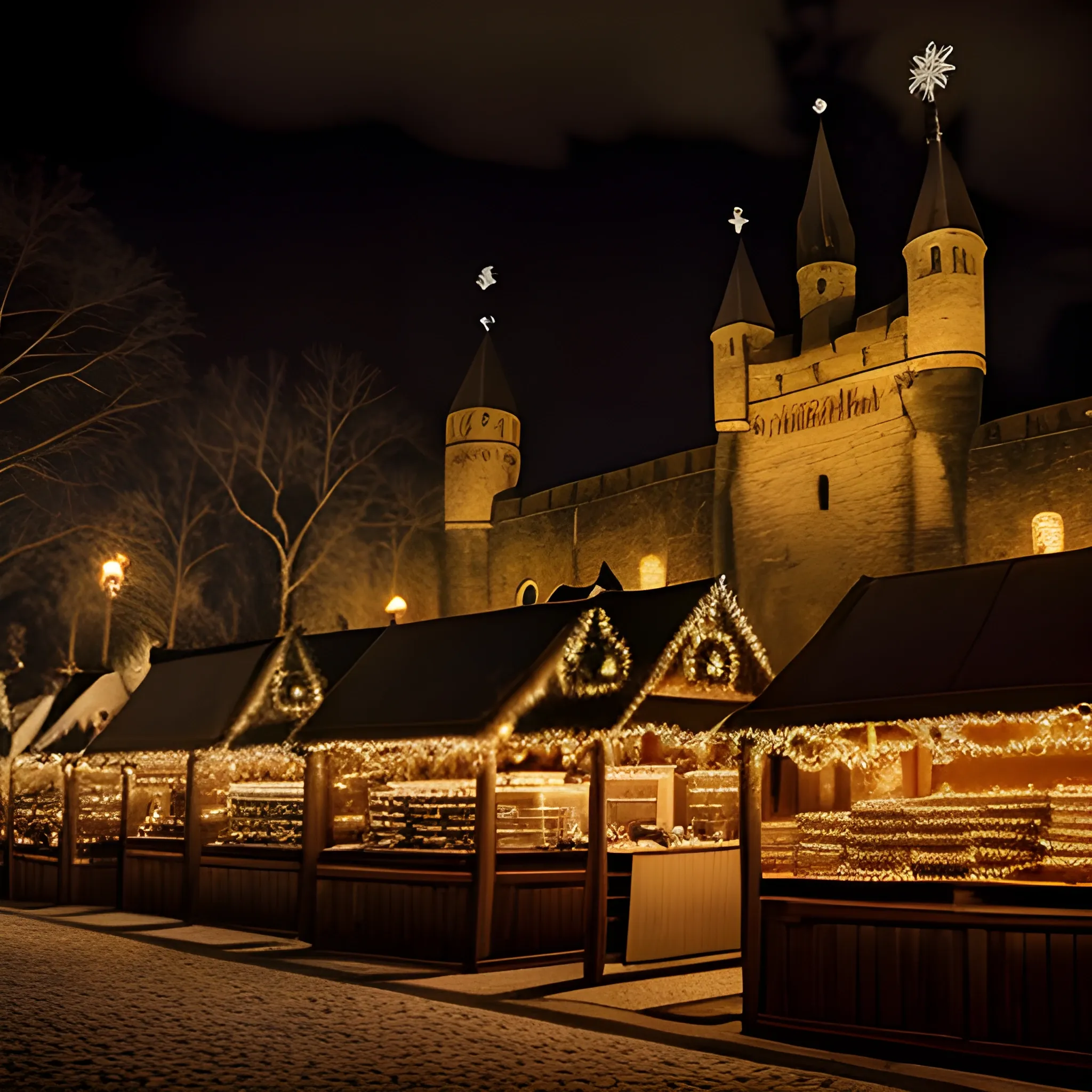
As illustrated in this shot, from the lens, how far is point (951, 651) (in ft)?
26.2

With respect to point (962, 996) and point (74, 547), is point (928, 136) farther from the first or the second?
point (962, 996)

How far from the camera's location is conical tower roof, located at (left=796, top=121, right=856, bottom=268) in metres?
38.5

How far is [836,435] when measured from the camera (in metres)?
33.8

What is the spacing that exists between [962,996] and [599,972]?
3.59 m

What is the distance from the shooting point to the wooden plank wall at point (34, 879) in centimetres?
1770

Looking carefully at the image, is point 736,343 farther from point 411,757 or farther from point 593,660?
point 593,660

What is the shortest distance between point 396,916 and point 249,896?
116 inches

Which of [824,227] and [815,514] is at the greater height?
[824,227]

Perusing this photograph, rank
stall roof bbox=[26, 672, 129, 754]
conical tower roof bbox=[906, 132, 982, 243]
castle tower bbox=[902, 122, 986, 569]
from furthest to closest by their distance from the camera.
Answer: conical tower roof bbox=[906, 132, 982, 243]
castle tower bbox=[902, 122, 986, 569]
stall roof bbox=[26, 672, 129, 754]

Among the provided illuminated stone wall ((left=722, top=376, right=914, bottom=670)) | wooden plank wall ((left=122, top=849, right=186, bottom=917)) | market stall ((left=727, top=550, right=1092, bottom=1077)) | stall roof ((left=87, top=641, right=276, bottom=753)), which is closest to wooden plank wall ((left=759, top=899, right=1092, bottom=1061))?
market stall ((left=727, top=550, right=1092, bottom=1077))

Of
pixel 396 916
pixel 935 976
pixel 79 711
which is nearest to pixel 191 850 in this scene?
pixel 79 711

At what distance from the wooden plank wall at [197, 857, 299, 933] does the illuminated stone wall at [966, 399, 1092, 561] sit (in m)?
19.3

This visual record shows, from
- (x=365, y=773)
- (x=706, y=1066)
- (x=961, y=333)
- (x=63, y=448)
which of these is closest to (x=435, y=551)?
(x=961, y=333)

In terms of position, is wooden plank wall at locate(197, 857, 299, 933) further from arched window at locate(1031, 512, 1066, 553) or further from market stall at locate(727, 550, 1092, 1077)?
arched window at locate(1031, 512, 1066, 553)
